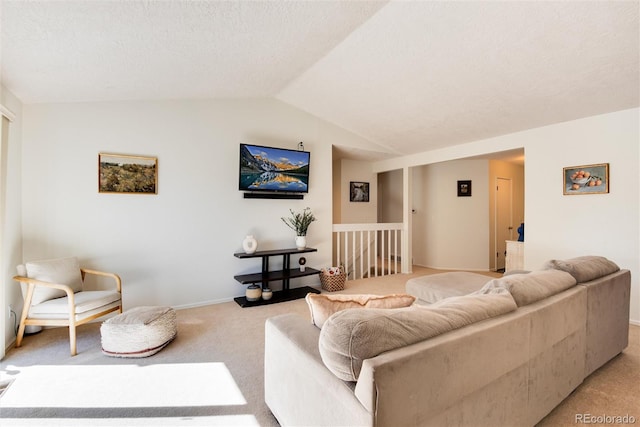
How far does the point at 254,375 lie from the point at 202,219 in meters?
2.24

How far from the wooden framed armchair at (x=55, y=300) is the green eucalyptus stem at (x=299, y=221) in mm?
2337

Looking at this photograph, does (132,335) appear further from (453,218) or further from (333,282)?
(453,218)

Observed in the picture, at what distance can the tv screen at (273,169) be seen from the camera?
3.97 meters

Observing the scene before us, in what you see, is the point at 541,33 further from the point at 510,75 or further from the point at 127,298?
the point at 127,298

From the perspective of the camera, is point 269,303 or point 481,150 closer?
Answer: point 269,303

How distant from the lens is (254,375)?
7.14ft

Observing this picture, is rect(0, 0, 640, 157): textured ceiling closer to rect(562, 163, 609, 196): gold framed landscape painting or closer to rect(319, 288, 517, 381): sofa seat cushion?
rect(562, 163, 609, 196): gold framed landscape painting

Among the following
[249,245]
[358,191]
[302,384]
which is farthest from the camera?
[358,191]

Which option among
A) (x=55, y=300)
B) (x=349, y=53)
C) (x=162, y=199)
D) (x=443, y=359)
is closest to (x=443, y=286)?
(x=443, y=359)

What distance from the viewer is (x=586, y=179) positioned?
11.3ft

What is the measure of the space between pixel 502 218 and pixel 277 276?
15.9 ft

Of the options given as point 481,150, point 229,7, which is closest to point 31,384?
point 229,7

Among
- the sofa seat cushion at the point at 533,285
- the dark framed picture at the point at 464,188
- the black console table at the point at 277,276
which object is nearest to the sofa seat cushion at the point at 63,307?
the black console table at the point at 277,276

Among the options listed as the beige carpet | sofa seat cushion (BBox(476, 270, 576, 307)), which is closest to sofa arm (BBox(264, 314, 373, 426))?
the beige carpet
